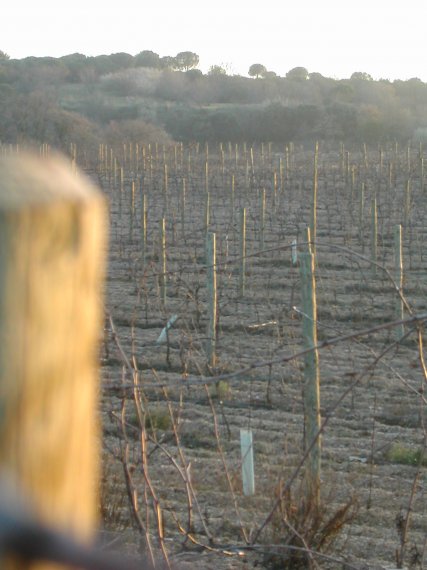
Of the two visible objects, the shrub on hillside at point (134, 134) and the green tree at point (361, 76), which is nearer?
the shrub on hillside at point (134, 134)

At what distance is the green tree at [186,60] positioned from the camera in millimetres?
74188

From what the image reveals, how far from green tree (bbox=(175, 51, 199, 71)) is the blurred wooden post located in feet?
246

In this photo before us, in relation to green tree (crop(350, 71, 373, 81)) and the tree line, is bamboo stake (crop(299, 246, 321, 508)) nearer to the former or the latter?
the tree line

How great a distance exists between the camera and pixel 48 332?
790 mm

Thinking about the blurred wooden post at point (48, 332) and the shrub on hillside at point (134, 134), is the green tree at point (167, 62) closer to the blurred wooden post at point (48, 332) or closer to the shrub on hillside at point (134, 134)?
the shrub on hillside at point (134, 134)

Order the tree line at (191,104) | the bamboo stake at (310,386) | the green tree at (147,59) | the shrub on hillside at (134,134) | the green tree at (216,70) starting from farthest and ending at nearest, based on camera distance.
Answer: the green tree at (147,59), the green tree at (216,70), the tree line at (191,104), the shrub on hillside at (134,134), the bamboo stake at (310,386)

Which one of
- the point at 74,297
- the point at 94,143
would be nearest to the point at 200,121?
the point at 94,143

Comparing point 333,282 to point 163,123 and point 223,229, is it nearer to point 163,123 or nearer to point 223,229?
point 223,229

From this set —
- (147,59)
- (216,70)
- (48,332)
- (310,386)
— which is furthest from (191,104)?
(48,332)

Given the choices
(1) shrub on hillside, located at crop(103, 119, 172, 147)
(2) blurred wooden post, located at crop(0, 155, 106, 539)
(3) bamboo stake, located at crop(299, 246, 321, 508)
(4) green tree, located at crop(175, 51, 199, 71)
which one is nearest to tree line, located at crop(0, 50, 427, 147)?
(1) shrub on hillside, located at crop(103, 119, 172, 147)

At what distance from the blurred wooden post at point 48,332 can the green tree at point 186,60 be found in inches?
2950

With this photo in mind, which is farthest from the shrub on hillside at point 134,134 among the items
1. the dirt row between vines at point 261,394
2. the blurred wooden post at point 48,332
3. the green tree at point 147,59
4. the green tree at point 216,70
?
the blurred wooden post at point 48,332

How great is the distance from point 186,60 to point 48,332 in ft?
248

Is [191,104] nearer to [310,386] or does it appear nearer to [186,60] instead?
[186,60]
